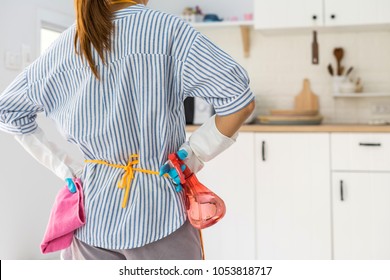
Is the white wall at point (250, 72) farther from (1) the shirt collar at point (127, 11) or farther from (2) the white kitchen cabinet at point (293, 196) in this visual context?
(1) the shirt collar at point (127, 11)

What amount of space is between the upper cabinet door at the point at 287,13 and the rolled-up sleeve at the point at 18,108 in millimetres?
2560

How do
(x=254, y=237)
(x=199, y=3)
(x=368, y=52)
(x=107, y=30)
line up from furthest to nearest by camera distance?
A: (x=199, y=3) → (x=368, y=52) → (x=254, y=237) → (x=107, y=30)

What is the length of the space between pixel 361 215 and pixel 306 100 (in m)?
1.00

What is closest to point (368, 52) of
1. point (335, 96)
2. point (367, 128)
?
point (335, 96)

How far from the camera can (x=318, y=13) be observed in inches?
148

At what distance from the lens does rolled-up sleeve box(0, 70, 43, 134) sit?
1.43 m

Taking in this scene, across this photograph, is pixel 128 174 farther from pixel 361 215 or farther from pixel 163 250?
pixel 361 215

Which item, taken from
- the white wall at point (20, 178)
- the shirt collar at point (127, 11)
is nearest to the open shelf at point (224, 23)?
the white wall at point (20, 178)

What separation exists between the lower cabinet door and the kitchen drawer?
0.15ft

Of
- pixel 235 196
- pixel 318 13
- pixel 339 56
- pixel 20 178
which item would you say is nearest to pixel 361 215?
pixel 235 196

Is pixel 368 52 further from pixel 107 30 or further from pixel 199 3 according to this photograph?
pixel 107 30

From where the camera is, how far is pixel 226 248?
12.2 feet

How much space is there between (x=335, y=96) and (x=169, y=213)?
2976mm

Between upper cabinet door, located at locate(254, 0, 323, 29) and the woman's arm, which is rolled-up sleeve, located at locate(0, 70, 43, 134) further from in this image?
upper cabinet door, located at locate(254, 0, 323, 29)
